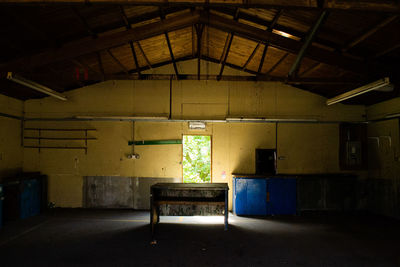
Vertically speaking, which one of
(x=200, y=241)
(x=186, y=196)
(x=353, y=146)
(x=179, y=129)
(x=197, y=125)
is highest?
(x=197, y=125)

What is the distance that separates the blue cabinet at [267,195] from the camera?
6441 mm

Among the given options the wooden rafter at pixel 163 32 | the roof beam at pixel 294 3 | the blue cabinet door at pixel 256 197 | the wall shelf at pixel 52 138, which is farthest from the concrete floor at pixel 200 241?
the roof beam at pixel 294 3

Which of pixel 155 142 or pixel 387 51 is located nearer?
pixel 387 51

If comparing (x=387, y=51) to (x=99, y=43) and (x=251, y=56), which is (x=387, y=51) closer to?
(x=251, y=56)

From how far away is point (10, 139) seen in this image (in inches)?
263

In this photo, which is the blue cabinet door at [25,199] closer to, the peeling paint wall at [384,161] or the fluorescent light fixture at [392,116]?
the peeling paint wall at [384,161]

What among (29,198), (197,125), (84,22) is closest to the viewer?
(84,22)

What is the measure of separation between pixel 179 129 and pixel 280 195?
3548 mm

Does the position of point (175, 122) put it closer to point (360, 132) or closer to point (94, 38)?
point (94, 38)

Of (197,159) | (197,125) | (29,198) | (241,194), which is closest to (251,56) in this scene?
(197,125)

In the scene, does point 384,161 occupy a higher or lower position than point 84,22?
lower

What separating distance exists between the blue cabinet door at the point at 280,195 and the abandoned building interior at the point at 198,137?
0.10 feet

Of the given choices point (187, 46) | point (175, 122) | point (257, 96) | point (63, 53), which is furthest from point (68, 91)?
point (257, 96)

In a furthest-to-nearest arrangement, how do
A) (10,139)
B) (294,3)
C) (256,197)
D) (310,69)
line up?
(10,139) < (256,197) < (310,69) < (294,3)
